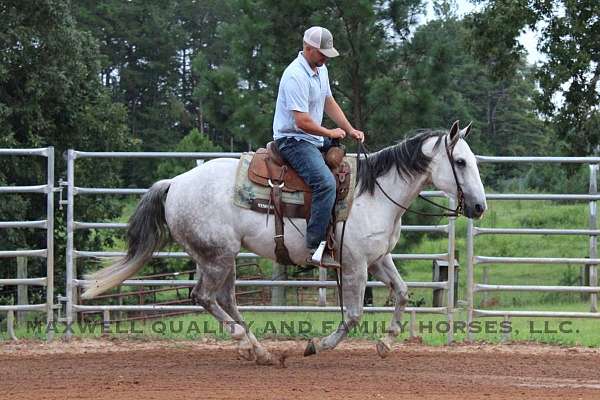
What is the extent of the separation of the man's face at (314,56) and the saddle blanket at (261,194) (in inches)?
33.9

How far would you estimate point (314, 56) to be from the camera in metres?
7.36

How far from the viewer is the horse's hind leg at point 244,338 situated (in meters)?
7.59

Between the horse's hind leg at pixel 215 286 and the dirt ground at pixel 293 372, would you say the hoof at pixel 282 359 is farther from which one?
the horse's hind leg at pixel 215 286

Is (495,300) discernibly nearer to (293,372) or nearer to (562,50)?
(562,50)

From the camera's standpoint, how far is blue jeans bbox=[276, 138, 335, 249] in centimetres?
727

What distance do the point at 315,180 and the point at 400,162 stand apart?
0.90 m

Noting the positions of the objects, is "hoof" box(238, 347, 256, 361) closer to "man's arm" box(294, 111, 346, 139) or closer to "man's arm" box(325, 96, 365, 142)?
"man's arm" box(294, 111, 346, 139)

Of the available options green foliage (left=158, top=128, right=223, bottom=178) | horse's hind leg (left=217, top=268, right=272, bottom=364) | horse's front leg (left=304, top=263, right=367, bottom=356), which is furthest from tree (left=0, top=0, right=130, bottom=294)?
horse's front leg (left=304, top=263, right=367, bottom=356)

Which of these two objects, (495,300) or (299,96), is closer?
(299,96)

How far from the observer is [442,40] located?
18.0m

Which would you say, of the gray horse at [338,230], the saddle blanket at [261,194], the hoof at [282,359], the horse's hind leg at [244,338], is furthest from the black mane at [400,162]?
the hoof at [282,359]

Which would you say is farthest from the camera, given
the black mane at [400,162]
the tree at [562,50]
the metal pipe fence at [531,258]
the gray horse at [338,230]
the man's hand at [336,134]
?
the tree at [562,50]

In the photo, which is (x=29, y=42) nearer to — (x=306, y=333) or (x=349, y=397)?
(x=306, y=333)

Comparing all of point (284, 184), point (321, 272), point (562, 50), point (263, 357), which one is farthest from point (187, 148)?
point (263, 357)
